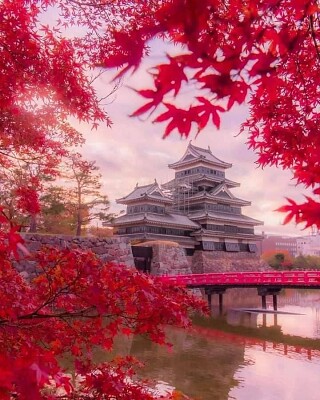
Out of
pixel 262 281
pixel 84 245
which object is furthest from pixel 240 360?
pixel 84 245

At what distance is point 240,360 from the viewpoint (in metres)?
10.5

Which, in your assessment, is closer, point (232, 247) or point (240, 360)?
point (240, 360)

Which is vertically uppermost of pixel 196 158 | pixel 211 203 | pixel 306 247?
pixel 196 158

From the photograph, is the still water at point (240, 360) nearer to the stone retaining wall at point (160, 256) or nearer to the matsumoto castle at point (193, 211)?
the stone retaining wall at point (160, 256)

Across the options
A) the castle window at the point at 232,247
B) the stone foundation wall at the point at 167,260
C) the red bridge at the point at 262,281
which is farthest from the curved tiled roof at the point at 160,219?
the red bridge at the point at 262,281

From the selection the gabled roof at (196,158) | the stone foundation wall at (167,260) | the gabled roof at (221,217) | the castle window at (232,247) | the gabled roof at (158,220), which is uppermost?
the gabled roof at (196,158)

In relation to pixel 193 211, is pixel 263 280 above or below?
below

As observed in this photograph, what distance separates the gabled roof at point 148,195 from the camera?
28922mm

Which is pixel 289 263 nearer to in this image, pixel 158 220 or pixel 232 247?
pixel 232 247

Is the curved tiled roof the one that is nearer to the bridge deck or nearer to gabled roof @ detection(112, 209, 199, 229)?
gabled roof @ detection(112, 209, 199, 229)

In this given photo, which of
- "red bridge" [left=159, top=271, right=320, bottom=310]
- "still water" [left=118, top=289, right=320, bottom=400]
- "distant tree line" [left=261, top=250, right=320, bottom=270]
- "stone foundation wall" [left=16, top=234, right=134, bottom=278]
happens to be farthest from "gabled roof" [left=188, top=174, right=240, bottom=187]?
"still water" [left=118, top=289, right=320, bottom=400]

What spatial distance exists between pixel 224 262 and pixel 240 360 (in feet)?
66.1

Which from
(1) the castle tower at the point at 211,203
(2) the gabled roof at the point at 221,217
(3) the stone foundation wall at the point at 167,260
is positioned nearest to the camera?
(3) the stone foundation wall at the point at 167,260

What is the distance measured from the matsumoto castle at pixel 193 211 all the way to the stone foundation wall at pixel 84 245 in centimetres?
791
